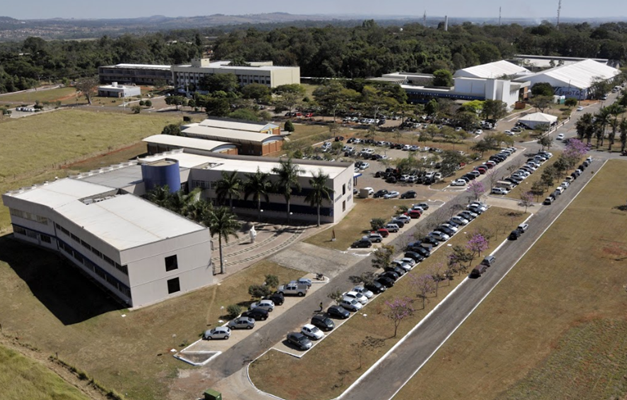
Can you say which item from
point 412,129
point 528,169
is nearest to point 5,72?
point 412,129

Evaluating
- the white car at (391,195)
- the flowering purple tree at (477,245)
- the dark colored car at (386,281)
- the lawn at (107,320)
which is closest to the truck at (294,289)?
the lawn at (107,320)

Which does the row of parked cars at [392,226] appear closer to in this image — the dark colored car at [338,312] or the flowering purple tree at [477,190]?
the flowering purple tree at [477,190]

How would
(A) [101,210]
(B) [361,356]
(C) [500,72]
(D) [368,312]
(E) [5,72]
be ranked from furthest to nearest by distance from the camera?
(E) [5,72], (C) [500,72], (A) [101,210], (D) [368,312], (B) [361,356]

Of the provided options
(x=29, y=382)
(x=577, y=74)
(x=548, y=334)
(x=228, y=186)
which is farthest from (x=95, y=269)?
(x=577, y=74)

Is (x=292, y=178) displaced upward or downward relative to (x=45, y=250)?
upward

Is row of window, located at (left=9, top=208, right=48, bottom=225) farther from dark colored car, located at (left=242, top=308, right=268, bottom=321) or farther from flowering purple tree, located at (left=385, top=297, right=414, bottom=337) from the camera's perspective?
flowering purple tree, located at (left=385, top=297, right=414, bottom=337)

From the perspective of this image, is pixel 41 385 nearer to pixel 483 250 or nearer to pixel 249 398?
pixel 249 398

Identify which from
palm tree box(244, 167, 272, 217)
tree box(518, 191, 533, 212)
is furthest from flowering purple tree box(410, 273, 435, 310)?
tree box(518, 191, 533, 212)
